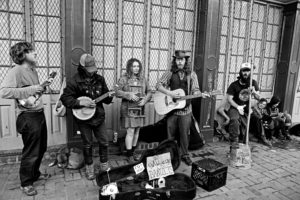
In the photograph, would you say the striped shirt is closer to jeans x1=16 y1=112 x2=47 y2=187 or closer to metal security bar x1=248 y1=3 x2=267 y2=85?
jeans x1=16 y1=112 x2=47 y2=187

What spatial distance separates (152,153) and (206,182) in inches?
34.9

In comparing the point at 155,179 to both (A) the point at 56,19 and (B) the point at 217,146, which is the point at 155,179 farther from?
(A) the point at 56,19

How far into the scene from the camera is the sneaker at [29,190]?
2885 millimetres

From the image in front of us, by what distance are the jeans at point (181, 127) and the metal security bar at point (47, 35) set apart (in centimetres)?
234

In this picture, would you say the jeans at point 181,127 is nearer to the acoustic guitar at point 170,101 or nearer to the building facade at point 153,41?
the acoustic guitar at point 170,101

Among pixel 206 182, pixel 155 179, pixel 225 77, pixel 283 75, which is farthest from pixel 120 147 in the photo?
pixel 283 75

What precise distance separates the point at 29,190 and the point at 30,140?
0.69m

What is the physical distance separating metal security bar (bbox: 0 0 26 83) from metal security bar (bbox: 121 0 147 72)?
1.85 m

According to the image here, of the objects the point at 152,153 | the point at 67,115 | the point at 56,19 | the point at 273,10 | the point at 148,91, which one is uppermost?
the point at 273,10

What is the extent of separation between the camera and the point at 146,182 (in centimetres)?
302

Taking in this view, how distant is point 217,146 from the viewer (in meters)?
5.04

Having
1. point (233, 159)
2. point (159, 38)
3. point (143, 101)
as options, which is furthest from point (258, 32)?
point (143, 101)

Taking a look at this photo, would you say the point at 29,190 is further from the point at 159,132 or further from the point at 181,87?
the point at 181,87

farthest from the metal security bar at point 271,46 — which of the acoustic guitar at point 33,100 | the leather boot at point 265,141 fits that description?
the acoustic guitar at point 33,100
